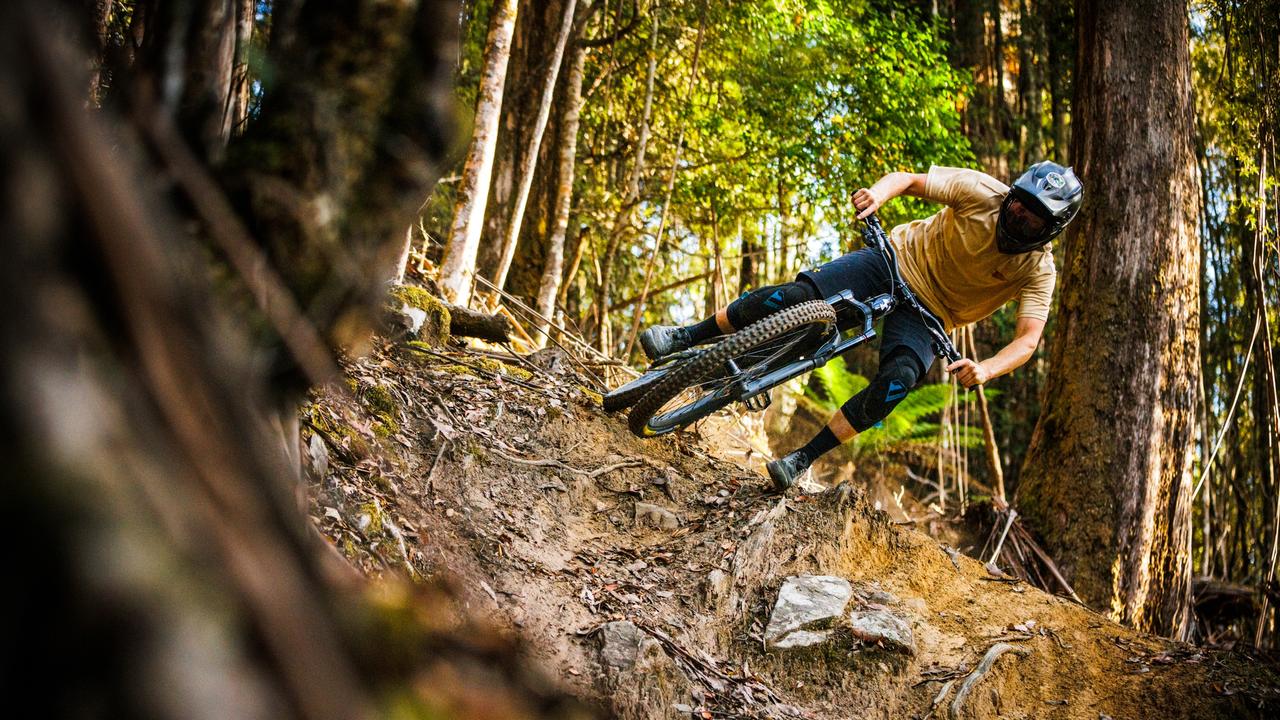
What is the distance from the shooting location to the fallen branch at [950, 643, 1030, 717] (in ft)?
10.7

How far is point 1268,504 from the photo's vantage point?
7750mm

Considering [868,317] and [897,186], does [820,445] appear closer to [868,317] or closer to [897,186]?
[868,317]

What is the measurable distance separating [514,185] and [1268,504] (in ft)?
26.5

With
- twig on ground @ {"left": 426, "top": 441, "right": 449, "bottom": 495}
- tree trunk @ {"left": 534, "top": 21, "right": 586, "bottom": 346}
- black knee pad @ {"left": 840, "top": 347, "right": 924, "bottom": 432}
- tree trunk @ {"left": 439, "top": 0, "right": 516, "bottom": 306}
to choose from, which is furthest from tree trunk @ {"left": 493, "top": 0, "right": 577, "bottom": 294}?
black knee pad @ {"left": 840, "top": 347, "right": 924, "bottom": 432}

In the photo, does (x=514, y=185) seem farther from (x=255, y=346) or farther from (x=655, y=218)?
(x=255, y=346)

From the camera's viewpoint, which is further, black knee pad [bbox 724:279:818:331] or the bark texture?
black knee pad [bbox 724:279:818:331]

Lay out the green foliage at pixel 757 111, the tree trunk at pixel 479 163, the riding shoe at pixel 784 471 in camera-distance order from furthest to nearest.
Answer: the green foliage at pixel 757 111 → the tree trunk at pixel 479 163 → the riding shoe at pixel 784 471

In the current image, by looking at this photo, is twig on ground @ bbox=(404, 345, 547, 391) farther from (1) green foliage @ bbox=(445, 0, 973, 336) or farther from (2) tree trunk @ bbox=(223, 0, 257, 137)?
(1) green foliage @ bbox=(445, 0, 973, 336)

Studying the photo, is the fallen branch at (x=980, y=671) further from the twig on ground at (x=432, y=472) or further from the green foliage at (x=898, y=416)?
the green foliage at (x=898, y=416)

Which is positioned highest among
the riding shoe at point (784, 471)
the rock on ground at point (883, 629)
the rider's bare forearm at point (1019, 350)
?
the rider's bare forearm at point (1019, 350)

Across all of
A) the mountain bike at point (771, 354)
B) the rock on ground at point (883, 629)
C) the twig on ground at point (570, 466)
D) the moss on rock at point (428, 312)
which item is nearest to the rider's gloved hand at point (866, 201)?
the mountain bike at point (771, 354)

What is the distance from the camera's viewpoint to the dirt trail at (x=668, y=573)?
283cm

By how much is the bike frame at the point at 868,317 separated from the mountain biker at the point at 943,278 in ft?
0.23

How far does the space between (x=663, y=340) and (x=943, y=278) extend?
1.67 meters
